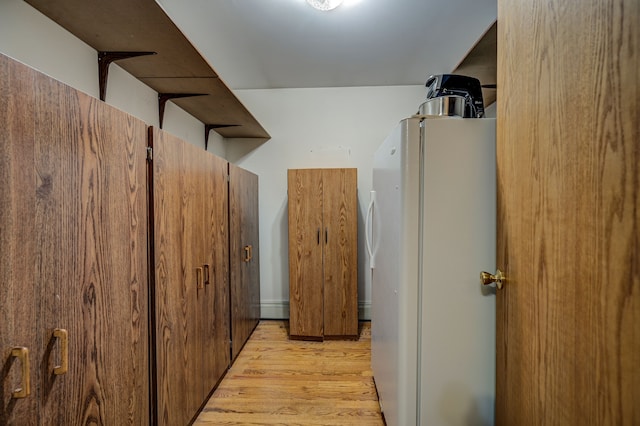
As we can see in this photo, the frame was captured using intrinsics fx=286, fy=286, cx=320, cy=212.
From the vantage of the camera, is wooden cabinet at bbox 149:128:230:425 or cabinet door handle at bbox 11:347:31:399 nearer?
cabinet door handle at bbox 11:347:31:399

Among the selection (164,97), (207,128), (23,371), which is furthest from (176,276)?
(207,128)

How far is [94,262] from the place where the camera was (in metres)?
0.89

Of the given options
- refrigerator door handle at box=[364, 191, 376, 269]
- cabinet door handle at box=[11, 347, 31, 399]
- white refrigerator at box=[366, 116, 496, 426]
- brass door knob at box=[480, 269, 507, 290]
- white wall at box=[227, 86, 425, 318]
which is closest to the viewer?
cabinet door handle at box=[11, 347, 31, 399]

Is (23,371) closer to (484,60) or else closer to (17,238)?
(17,238)

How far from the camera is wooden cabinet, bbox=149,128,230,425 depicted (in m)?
1.26

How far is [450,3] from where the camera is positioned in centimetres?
173

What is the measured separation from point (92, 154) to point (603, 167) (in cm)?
133

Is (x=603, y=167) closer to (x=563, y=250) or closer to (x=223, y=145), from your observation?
(x=563, y=250)

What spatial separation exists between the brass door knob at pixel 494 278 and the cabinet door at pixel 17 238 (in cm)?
137

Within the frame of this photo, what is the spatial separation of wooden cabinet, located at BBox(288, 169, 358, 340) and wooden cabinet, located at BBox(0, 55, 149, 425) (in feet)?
5.27

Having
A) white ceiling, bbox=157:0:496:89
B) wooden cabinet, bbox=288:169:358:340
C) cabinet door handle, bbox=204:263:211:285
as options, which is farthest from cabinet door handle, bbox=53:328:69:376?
wooden cabinet, bbox=288:169:358:340

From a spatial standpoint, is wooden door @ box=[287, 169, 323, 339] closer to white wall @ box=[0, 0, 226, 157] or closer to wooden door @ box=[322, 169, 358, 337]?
wooden door @ box=[322, 169, 358, 337]

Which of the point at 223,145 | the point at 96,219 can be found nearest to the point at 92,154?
the point at 96,219

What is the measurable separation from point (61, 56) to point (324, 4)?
1325 mm
